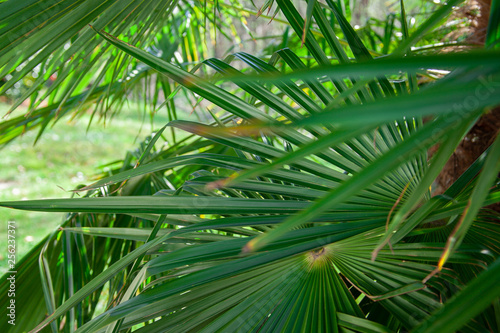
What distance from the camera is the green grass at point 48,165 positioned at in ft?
10.1

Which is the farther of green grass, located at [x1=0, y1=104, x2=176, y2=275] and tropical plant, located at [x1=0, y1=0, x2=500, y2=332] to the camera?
green grass, located at [x1=0, y1=104, x2=176, y2=275]

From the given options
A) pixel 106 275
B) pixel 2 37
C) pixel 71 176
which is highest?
pixel 71 176

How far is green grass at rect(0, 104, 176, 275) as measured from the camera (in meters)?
3.08

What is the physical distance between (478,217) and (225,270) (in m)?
0.41

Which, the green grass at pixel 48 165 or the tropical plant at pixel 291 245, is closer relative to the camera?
the tropical plant at pixel 291 245

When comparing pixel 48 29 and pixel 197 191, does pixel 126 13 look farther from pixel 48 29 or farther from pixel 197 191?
pixel 197 191

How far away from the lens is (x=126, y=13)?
680 mm

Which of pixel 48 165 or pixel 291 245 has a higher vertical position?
pixel 48 165

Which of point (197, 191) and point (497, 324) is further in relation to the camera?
point (197, 191)

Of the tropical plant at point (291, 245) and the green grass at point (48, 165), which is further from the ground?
the green grass at point (48, 165)

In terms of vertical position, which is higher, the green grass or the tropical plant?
the green grass

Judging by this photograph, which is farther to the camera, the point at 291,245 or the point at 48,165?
the point at 48,165

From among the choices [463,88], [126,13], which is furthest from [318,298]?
[126,13]

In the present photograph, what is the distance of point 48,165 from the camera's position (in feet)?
14.0
